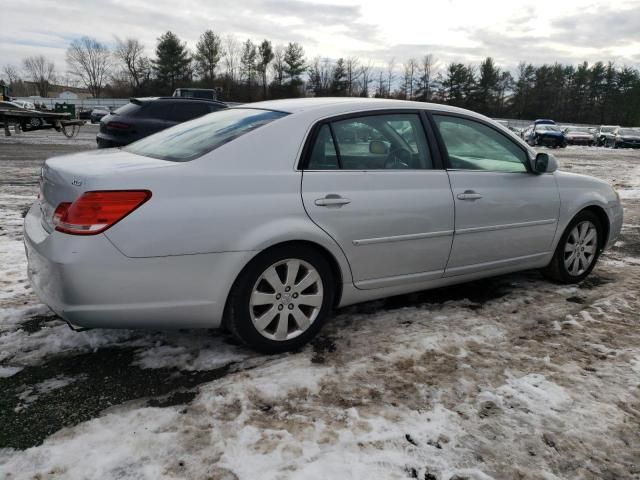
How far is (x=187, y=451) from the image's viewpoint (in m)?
2.21

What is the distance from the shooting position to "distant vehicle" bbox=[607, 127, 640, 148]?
33.5m

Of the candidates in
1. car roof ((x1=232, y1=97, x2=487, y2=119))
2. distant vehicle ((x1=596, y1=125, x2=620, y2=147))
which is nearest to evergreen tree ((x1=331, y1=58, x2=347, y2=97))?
distant vehicle ((x1=596, y1=125, x2=620, y2=147))

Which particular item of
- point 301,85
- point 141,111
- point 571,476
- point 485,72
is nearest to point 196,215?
point 571,476

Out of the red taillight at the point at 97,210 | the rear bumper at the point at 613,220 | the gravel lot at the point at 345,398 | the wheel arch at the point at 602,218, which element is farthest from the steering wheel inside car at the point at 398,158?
the rear bumper at the point at 613,220

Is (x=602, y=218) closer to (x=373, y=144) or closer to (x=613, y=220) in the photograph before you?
(x=613, y=220)

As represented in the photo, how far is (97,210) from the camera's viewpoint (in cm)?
255

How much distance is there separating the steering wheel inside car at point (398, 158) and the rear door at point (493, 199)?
340 mm

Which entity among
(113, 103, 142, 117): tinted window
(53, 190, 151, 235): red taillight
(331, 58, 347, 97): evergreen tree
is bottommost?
(53, 190, 151, 235): red taillight

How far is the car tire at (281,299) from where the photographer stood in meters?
2.92

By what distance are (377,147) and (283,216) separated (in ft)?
3.08

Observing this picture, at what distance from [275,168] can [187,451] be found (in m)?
1.57

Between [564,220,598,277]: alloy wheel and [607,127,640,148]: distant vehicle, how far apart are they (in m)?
34.2

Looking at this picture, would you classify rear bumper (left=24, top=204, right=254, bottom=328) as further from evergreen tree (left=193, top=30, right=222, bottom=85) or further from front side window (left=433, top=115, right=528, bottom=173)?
evergreen tree (left=193, top=30, right=222, bottom=85)

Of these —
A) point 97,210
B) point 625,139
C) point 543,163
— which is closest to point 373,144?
point 543,163
